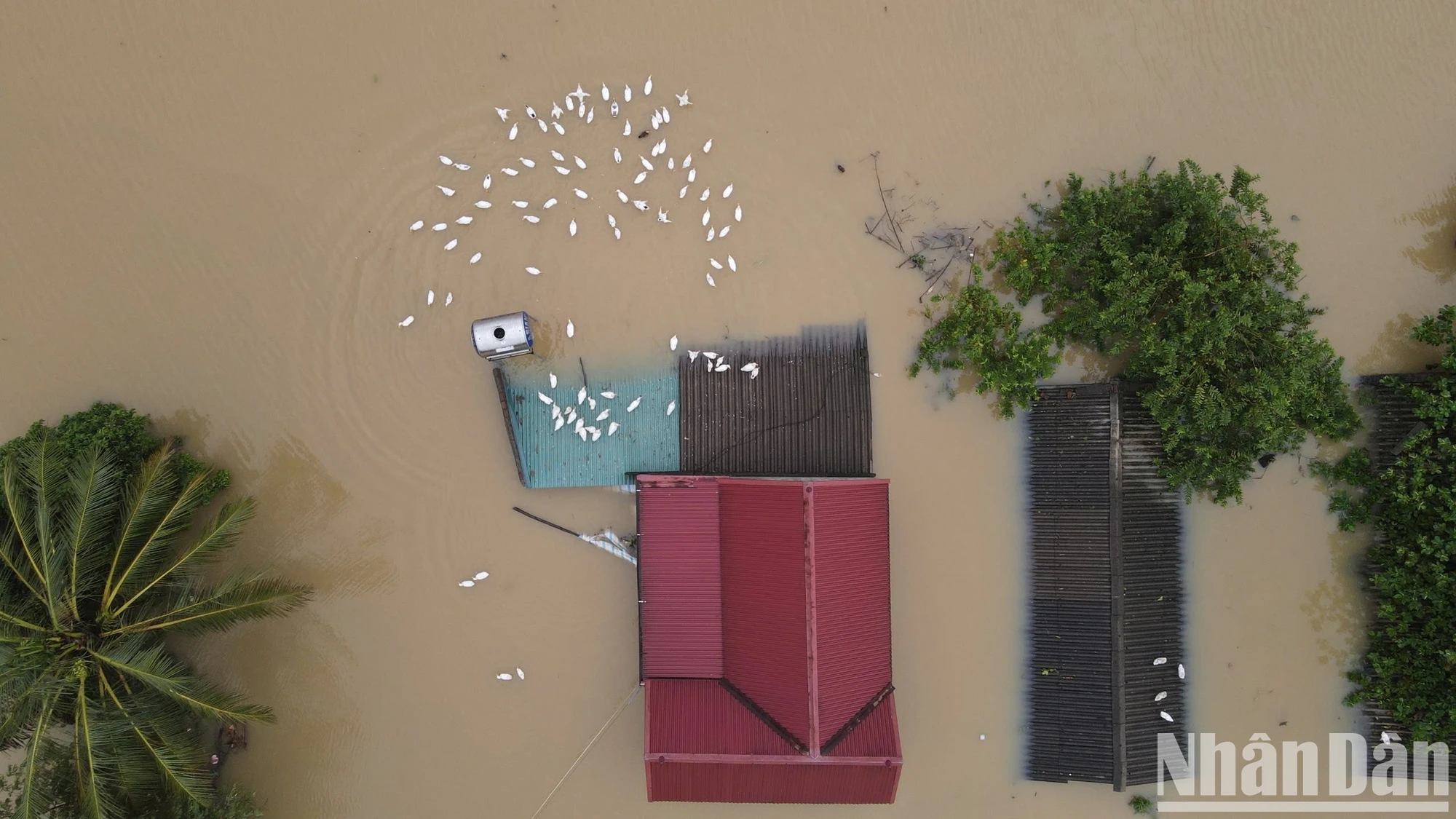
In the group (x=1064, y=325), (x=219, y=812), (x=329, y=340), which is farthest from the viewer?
(x=329, y=340)

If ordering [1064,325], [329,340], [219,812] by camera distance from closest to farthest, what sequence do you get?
[219,812] < [1064,325] < [329,340]

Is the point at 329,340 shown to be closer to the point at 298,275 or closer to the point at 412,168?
the point at 298,275

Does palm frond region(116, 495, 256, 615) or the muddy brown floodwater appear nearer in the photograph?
palm frond region(116, 495, 256, 615)

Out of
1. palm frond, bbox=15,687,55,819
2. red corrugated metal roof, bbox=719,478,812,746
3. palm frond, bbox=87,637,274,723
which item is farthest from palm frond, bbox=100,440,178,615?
red corrugated metal roof, bbox=719,478,812,746

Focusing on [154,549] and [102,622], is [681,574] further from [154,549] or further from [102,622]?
[102,622]

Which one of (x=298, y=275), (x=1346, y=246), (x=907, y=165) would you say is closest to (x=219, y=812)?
(x=298, y=275)

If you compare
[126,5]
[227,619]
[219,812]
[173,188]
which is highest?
[126,5]

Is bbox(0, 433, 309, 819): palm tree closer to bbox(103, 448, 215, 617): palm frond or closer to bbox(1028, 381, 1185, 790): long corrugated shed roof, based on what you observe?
bbox(103, 448, 215, 617): palm frond

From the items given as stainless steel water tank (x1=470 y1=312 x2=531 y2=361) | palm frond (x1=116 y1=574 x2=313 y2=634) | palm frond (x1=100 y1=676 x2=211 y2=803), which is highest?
stainless steel water tank (x1=470 y1=312 x2=531 y2=361)
